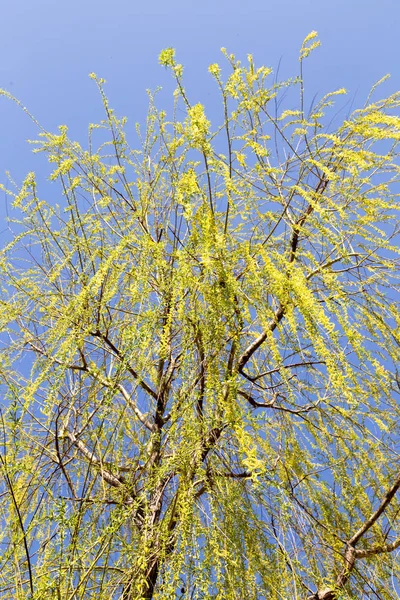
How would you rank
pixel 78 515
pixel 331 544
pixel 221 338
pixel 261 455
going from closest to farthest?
pixel 78 515
pixel 221 338
pixel 331 544
pixel 261 455

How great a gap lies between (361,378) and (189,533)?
113 centimetres

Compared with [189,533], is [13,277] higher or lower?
higher

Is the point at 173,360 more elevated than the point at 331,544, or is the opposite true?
the point at 173,360

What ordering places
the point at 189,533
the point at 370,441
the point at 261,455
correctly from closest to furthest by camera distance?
the point at 189,533, the point at 370,441, the point at 261,455

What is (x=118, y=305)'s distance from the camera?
2.41 m

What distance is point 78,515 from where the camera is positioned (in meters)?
1.28

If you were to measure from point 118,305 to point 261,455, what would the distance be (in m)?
0.98

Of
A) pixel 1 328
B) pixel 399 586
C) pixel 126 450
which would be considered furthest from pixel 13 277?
pixel 399 586

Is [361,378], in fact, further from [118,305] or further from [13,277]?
[13,277]

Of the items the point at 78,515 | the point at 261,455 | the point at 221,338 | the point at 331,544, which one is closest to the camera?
the point at 78,515

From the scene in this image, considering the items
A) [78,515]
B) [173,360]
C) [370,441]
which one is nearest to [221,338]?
[173,360]

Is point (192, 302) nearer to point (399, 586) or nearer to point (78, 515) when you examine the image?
point (78, 515)

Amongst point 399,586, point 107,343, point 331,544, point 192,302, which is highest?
point 107,343

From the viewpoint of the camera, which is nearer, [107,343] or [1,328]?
[1,328]
